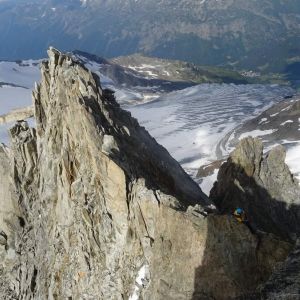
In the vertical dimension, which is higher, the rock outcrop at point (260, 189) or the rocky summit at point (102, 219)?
the rocky summit at point (102, 219)

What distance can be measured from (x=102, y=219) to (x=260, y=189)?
67.9 feet

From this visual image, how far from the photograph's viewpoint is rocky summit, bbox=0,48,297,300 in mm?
26625

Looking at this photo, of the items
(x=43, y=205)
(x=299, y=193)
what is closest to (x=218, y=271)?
(x=43, y=205)

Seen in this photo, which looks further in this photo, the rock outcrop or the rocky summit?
the rock outcrop

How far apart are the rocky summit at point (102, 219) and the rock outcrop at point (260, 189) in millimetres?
1418

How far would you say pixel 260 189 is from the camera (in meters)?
48.3

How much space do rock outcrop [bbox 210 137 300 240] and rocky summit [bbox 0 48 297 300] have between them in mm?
1418

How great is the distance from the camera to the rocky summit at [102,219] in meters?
26.6

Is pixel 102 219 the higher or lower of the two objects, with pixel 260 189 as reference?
higher

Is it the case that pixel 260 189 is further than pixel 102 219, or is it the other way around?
pixel 260 189

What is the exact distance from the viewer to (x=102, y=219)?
32.1 m

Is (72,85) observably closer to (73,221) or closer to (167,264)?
(73,221)

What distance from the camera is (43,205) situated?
38.9 meters

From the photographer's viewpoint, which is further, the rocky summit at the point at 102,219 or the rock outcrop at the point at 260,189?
the rock outcrop at the point at 260,189
